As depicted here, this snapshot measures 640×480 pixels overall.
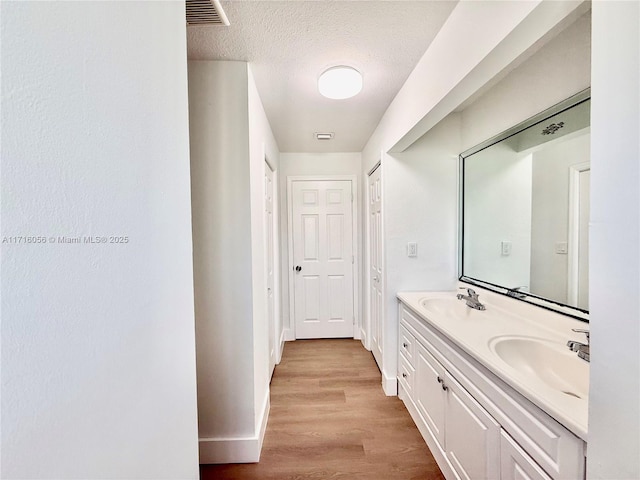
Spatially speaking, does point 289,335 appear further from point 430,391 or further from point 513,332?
point 513,332

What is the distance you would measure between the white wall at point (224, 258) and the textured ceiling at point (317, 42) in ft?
0.56

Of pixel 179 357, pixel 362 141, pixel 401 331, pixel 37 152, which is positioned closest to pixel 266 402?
pixel 401 331

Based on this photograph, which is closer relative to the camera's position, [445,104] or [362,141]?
[445,104]

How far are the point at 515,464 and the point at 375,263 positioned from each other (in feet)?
6.01

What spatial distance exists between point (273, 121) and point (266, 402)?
85.9 inches

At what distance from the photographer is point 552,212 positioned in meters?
1.42

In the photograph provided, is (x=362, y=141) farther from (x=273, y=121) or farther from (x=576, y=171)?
(x=576, y=171)

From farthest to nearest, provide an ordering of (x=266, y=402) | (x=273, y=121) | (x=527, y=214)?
(x=273, y=121)
(x=266, y=402)
(x=527, y=214)

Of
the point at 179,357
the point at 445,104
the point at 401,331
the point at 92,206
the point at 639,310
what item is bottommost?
the point at 401,331

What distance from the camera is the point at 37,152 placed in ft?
1.15

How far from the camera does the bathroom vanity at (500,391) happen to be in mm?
806

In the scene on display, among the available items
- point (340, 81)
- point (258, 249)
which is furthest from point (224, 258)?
point (340, 81)

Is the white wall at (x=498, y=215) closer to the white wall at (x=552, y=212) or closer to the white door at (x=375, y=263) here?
the white wall at (x=552, y=212)

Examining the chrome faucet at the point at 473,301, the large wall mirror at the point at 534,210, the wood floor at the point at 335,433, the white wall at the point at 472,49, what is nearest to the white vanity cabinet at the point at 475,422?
the wood floor at the point at 335,433
